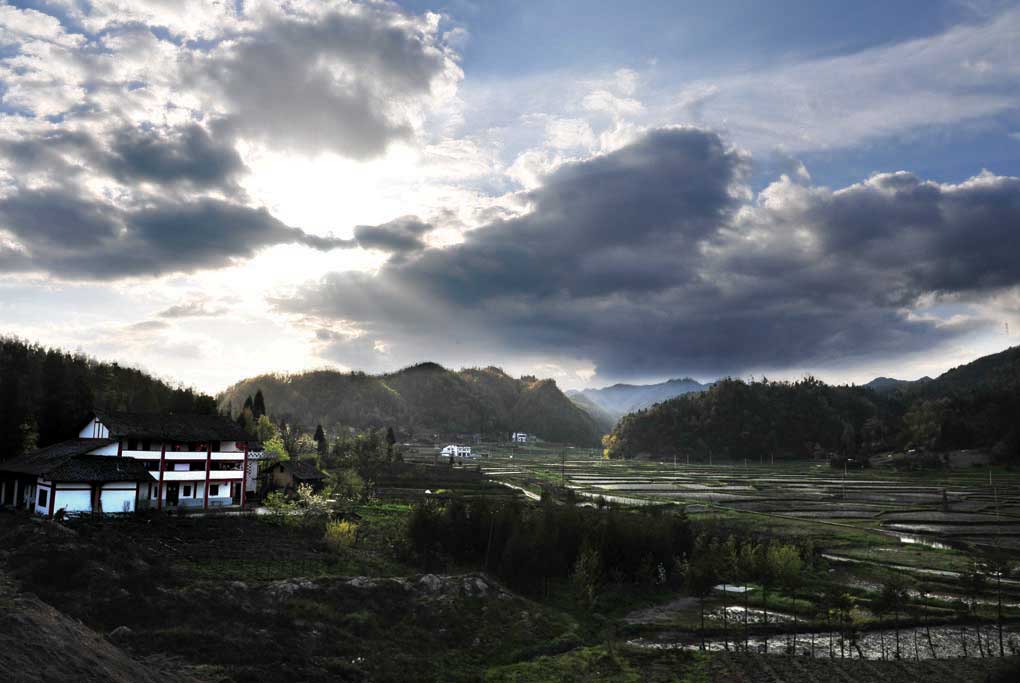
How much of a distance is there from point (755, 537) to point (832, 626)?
Answer: 71.7ft

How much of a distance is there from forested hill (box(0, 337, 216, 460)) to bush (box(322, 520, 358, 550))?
85.4ft

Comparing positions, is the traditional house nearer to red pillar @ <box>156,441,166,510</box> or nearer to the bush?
red pillar @ <box>156,441,166,510</box>

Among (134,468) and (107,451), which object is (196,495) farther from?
(107,451)

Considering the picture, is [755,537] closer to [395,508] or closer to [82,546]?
[395,508]

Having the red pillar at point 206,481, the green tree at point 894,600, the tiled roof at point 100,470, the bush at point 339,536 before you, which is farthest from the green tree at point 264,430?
the green tree at point 894,600

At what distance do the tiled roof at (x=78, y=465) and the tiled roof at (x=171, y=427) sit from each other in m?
1.72

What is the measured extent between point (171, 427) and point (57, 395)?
102 feet

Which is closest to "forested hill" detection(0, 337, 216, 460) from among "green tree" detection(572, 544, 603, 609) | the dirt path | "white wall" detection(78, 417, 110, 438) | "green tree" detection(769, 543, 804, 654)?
"white wall" detection(78, 417, 110, 438)

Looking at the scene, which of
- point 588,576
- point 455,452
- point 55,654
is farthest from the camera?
point 455,452

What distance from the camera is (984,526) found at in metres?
68.5

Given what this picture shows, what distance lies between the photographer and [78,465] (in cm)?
4953

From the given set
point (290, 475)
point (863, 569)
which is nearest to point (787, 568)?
point (863, 569)

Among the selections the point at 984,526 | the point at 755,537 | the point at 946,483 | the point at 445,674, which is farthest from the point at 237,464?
the point at 946,483

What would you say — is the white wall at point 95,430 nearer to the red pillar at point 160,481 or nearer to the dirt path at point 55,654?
the red pillar at point 160,481
